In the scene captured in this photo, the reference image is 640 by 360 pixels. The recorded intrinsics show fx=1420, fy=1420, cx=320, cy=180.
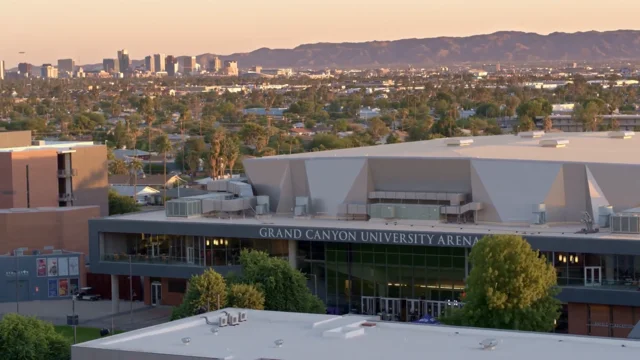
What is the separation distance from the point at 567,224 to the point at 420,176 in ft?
25.0

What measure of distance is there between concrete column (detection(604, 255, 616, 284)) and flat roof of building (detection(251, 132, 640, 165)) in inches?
273

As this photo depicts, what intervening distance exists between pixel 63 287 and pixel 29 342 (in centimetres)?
2650

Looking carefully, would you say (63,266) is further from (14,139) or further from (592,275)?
(592,275)

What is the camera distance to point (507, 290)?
47.9 m

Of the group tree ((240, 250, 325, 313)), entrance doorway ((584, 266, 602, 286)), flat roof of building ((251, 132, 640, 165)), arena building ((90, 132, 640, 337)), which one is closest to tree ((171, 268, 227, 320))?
tree ((240, 250, 325, 313))

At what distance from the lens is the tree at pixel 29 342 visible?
45.2 metres

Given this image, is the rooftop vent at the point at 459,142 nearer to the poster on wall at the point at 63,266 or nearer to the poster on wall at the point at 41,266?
the poster on wall at the point at 63,266

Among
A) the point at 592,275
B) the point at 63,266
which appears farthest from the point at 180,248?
the point at 592,275

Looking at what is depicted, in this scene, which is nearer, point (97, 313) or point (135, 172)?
point (97, 313)

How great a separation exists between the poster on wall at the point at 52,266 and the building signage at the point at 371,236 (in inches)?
501

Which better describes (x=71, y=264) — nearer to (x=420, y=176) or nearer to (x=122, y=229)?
(x=122, y=229)

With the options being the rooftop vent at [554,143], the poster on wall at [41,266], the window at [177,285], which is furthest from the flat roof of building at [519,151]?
the poster on wall at [41,266]

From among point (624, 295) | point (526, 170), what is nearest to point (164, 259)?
point (526, 170)

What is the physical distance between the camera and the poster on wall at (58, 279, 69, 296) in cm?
7131
